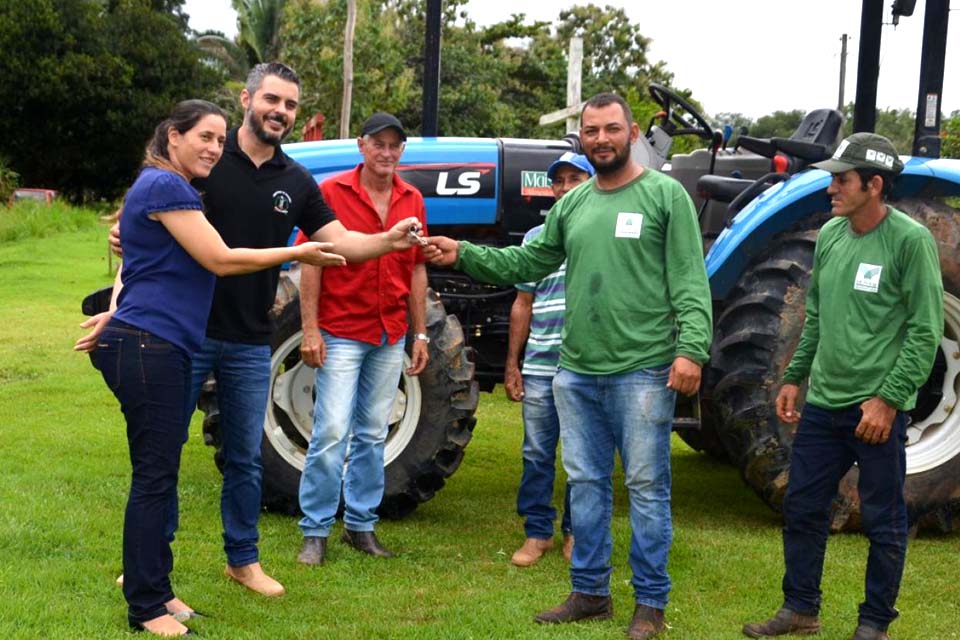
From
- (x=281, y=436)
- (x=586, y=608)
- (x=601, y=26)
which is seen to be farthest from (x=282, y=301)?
(x=601, y=26)

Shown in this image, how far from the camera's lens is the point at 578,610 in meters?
4.31

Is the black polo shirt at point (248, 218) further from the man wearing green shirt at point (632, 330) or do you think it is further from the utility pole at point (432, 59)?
the utility pole at point (432, 59)

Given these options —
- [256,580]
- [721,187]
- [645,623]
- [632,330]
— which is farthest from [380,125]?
[645,623]

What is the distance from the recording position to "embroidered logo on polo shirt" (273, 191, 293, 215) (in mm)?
4496

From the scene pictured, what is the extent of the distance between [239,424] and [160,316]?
0.72 metres

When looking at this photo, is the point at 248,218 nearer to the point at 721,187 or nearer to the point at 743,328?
the point at 743,328

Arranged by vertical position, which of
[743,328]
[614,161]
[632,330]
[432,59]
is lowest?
[743,328]

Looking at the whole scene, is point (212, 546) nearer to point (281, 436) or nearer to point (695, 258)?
point (281, 436)

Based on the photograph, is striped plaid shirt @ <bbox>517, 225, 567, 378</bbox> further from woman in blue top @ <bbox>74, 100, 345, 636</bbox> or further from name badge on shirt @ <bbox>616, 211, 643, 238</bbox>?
woman in blue top @ <bbox>74, 100, 345, 636</bbox>

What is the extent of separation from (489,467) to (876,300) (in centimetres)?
336

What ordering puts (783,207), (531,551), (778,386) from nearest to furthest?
(531,551)
(778,386)
(783,207)

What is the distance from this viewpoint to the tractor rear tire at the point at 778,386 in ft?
17.7

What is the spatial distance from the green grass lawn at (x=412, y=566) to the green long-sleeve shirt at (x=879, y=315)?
88 centimetres

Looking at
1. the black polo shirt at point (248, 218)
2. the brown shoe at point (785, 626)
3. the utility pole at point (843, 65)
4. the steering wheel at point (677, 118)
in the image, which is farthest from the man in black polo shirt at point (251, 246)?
the utility pole at point (843, 65)
